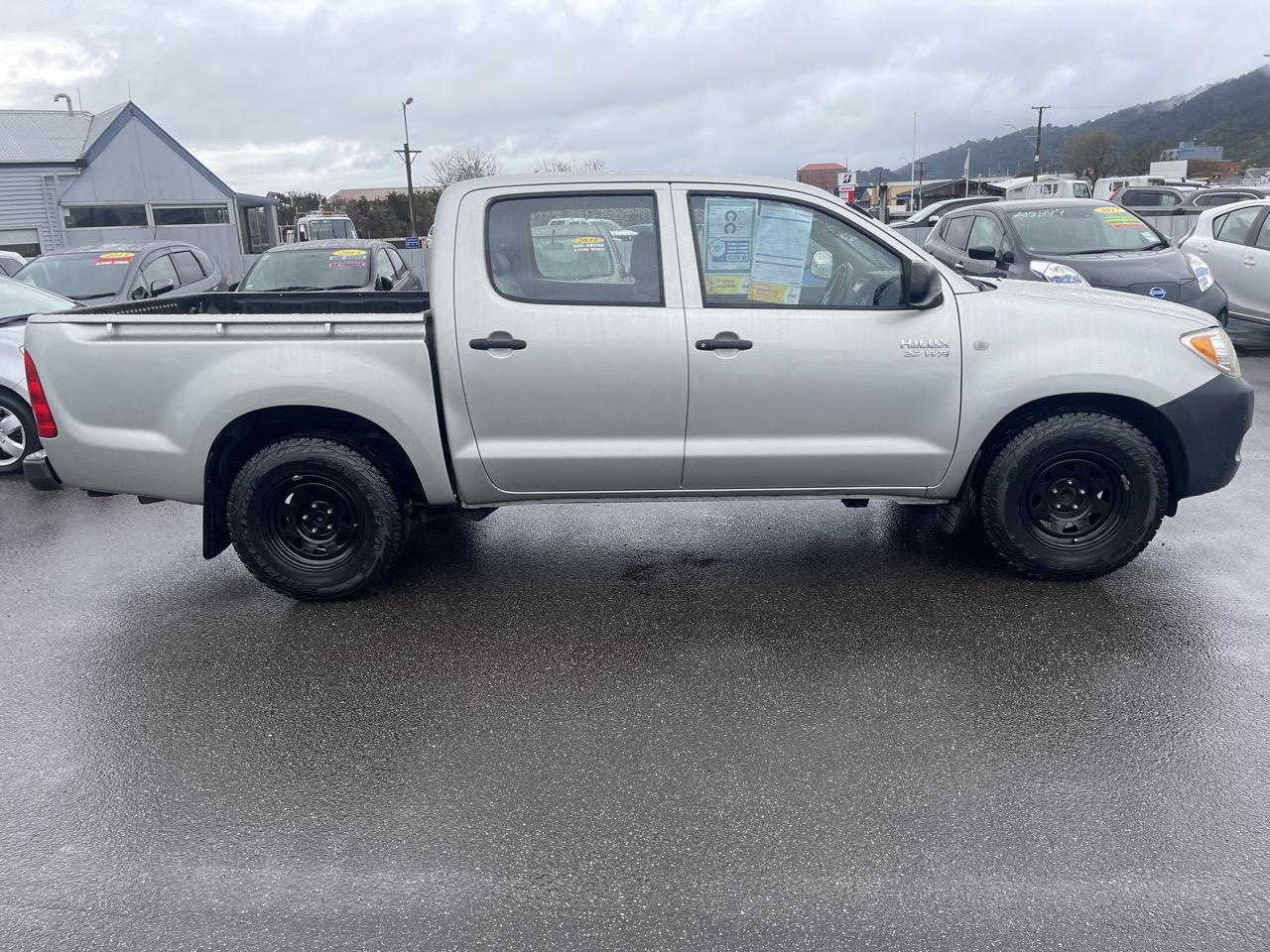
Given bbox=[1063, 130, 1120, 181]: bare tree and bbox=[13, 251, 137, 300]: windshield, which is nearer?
bbox=[13, 251, 137, 300]: windshield

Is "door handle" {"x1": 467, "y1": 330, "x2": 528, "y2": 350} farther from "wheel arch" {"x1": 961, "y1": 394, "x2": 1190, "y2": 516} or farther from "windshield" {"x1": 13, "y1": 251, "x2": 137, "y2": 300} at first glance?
"windshield" {"x1": 13, "y1": 251, "x2": 137, "y2": 300}

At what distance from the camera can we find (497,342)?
447cm

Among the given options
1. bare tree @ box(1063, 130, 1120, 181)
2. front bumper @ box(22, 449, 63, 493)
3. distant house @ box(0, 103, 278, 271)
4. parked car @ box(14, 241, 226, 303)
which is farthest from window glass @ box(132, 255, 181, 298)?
bare tree @ box(1063, 130, 1120, 181)

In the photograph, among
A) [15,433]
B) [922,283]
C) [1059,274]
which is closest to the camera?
[922,283]

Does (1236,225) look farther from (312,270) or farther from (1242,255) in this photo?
(312,270)

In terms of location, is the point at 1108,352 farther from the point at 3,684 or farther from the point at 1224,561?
the point at 3,684

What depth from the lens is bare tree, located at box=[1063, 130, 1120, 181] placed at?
9531 cm

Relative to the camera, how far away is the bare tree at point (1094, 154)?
95.3m

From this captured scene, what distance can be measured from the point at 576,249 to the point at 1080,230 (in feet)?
26.0

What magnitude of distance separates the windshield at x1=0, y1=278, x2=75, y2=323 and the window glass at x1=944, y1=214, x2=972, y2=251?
359 inches

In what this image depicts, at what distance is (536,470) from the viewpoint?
4.67 m

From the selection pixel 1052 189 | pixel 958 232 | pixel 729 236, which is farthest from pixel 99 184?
pixel 1052 189

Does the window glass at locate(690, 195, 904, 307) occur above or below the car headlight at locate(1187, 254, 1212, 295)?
above

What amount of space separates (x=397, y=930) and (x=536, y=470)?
7.80ft
